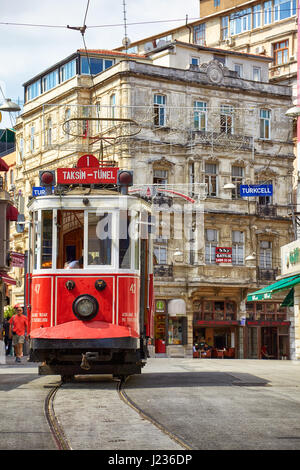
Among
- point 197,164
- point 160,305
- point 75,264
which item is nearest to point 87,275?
point 75,264

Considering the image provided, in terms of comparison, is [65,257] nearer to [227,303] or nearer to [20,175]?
[227,303]

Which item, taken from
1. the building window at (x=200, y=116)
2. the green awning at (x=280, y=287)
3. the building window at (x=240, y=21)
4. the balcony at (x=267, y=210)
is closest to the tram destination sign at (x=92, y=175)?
the green awning at (x=280, y=287)

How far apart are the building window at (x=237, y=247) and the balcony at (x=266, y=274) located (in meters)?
1.26

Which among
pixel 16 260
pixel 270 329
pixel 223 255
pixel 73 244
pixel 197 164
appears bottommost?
pixel 270 329

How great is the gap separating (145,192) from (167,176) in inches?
112

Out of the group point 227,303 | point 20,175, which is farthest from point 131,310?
point 20,175

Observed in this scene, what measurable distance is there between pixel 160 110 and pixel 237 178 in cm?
586

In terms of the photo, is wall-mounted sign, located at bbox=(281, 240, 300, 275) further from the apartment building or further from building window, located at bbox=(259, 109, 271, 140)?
building window, located at bbox=(259, 109, 271, 140)

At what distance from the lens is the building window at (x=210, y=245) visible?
4819cm

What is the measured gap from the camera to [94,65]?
5222 centimetres

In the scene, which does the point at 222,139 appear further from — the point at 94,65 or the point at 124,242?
the point at 124,242

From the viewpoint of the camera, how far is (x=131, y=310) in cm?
1641

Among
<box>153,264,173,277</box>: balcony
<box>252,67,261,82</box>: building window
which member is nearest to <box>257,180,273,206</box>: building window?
<box>153,264,173,277</box>: balcony
